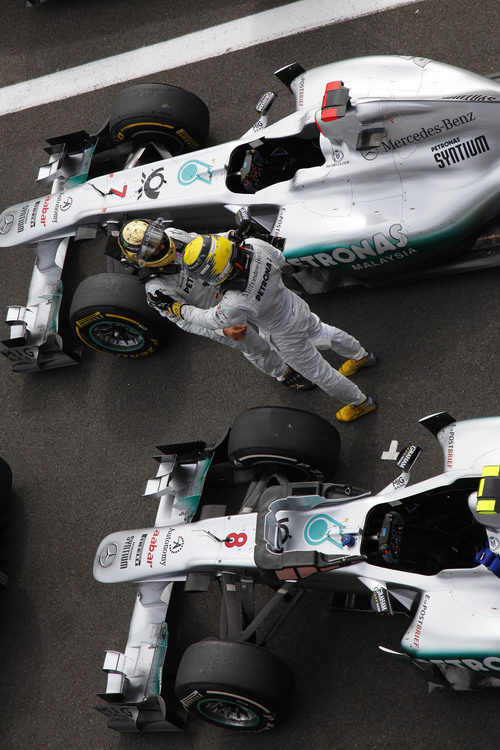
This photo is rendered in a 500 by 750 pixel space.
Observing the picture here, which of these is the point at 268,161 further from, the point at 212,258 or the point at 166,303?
the point at 212,258

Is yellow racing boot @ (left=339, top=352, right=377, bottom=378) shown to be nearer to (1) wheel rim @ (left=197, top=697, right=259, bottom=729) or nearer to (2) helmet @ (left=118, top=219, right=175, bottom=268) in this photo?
(2) helmet @ (left=118, top=219, right=175, bottom=268)

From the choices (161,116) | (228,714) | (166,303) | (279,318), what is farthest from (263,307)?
(161,116)

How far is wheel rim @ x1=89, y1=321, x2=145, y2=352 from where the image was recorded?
283 inches

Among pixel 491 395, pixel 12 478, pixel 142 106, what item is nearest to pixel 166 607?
pixel 12 478

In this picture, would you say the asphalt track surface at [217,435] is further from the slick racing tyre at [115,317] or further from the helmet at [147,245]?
the helmet at [147,245]

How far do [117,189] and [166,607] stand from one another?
3.61m

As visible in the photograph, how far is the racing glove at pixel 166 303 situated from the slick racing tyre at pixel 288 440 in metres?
0.86

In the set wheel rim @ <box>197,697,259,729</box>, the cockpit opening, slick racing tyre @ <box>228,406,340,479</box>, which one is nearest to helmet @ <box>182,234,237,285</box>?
slick racing tyre @ <box>228,406,340,479</box>

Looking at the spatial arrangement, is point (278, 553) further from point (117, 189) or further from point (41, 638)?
point (117, 189)

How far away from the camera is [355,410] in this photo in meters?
→ 6.48

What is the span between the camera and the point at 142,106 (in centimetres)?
767

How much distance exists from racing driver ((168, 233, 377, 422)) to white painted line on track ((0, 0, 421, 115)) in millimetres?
3759

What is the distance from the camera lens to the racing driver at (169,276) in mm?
5773

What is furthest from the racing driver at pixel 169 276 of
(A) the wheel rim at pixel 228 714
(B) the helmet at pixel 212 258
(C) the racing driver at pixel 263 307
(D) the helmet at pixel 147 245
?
(A) the wheel rim at pixel 228 714
